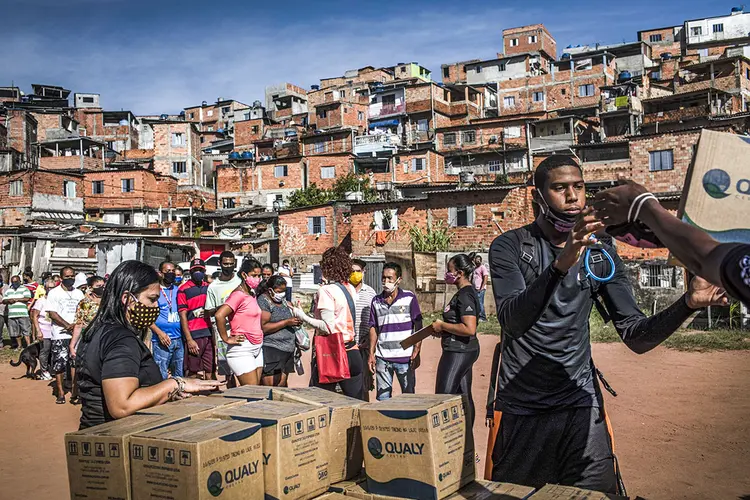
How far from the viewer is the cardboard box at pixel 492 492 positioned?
278 cm

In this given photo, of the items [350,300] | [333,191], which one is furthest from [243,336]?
[333,191]

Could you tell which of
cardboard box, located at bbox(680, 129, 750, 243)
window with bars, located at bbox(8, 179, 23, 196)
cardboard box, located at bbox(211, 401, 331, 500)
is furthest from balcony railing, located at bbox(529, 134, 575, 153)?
cardboard box, located at bbox(680, 129, 750, 243)

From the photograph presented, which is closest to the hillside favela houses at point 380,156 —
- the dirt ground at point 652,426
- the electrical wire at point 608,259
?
the dirt ground at point 652,426

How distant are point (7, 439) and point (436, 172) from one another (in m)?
44.8

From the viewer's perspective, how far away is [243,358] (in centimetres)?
745

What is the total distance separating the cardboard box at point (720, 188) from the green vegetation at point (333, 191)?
44.9m

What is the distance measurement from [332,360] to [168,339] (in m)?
3.57

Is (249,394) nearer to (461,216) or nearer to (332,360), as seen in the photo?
(332,360)

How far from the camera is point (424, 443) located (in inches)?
109

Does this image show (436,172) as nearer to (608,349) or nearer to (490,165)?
(490,165)

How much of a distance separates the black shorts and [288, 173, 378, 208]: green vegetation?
38987 millimetres

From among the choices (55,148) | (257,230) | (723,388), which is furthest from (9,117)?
(723,388)

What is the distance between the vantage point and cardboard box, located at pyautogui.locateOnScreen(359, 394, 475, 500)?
278cm

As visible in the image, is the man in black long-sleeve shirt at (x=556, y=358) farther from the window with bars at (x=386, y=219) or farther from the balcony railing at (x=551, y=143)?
the balcony railing at (x=551, y=143)
